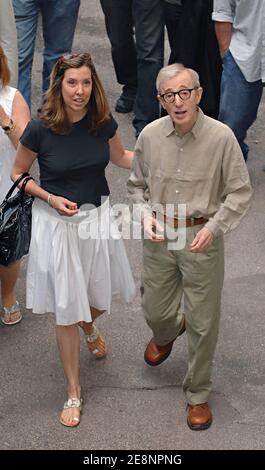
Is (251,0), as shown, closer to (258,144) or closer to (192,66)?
(192,66)

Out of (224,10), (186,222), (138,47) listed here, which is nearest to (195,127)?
(186,222)

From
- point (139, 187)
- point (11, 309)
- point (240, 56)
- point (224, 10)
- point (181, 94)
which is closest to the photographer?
point (181, 94)

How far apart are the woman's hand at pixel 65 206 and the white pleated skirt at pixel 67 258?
15 cm

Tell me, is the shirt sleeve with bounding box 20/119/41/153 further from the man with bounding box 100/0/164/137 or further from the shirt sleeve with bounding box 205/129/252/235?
the man with bounding box 100/0/164/137

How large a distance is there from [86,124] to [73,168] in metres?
0.21

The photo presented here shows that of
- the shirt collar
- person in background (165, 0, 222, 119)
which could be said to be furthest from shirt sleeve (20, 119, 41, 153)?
person in background (165, 0, 222, 119)

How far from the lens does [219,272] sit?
4.04 metres

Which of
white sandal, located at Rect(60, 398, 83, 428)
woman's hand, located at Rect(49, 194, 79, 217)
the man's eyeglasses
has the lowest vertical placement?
white sandal, located at Rect(60, 398, 83, 428)

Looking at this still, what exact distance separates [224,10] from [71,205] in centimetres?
235

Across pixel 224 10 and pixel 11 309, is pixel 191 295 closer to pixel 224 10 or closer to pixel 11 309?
pixel 11 309

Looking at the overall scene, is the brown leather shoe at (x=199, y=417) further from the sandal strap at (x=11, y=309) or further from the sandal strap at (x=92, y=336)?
the sandal strap at (x=11, y=309)

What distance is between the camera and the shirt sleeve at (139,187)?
4.00 m

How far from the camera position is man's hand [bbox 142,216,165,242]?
385 centimetres

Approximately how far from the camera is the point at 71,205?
13.0 ft
